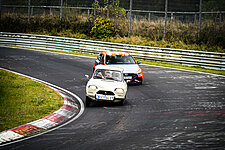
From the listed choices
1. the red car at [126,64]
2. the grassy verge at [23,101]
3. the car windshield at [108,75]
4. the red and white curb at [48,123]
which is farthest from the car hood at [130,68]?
the grassy verge at [23,101]

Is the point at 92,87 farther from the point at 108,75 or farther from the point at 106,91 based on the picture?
the point at 108,75

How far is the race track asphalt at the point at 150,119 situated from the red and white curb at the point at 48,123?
0.29 metres

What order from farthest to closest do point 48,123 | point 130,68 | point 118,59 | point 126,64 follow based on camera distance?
1. point 118,59
2. point 126,64
3. point 130,68
4. point 48,123

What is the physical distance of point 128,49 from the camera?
1046 inches

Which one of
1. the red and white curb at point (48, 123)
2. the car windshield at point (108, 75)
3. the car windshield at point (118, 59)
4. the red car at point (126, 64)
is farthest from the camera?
the car windshield at point (118, 59)

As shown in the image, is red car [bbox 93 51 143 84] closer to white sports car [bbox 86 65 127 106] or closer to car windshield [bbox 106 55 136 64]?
car windshield [bbox 106 55 136 64]

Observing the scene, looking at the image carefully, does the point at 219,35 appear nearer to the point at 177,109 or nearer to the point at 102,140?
the point at 177,109

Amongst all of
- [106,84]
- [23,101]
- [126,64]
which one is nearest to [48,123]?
[23,101]

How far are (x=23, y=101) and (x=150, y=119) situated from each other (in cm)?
445

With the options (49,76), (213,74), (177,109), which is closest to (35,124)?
(177,109)

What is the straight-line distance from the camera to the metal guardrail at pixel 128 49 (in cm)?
2244

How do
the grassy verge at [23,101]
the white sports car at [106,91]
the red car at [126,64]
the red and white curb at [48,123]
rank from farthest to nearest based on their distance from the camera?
the red car at [126,64], the white sports car at [106,91], the grassy verge at [23,101], the red and white curb at [48,123]

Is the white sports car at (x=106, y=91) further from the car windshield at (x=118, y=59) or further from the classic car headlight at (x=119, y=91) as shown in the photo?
the car windshield at (x=118, y=59)

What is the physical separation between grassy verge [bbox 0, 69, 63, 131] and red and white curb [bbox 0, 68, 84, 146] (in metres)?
0.23
